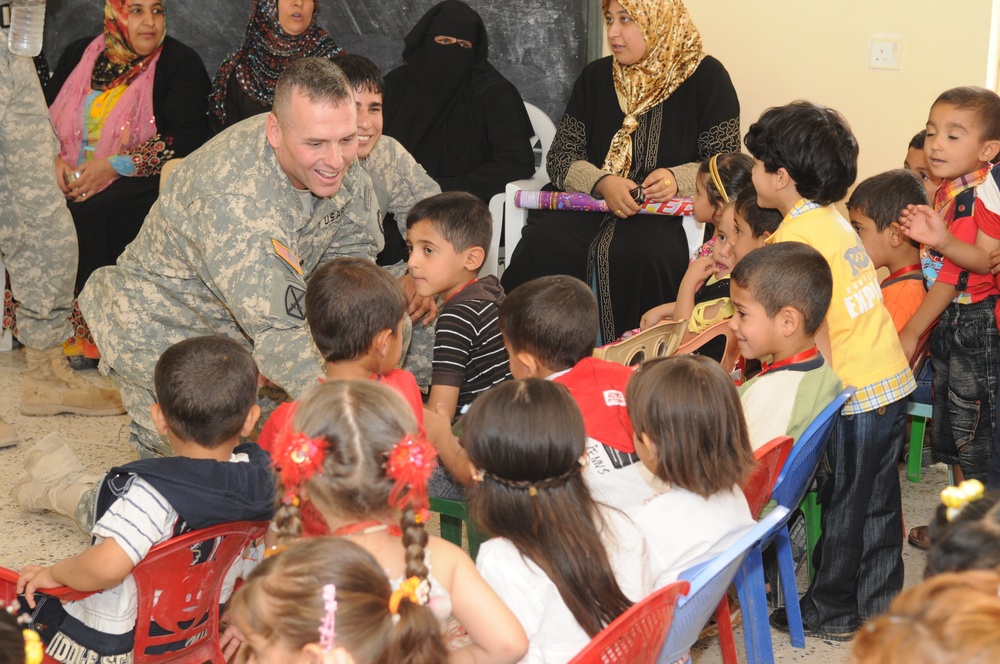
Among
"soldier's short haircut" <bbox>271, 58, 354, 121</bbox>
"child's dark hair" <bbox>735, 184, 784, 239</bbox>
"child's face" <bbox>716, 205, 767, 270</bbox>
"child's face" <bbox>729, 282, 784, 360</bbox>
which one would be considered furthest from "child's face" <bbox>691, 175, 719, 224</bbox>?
"soldier's short haircut" <bbox>271, 58, 354, 121</bbox>

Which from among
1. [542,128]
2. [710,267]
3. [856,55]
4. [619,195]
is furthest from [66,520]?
[856,55]

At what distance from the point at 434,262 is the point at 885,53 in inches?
88.4

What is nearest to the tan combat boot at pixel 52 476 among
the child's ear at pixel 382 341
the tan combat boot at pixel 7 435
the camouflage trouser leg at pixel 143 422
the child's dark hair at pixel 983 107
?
the camouflage trouser leg at pixel 143 422

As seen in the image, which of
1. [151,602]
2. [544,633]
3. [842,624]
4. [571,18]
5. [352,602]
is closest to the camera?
[352,602]

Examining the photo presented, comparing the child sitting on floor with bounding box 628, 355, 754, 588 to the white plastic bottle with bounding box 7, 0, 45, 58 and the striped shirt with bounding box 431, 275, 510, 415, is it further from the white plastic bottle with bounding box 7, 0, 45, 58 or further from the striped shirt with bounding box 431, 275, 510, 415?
the white plastic bottle with bounding box 7, 0, 45, 58

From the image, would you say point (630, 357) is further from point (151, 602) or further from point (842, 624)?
point (151, 602)

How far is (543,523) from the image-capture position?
66.7 inches

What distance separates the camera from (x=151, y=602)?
190 cm

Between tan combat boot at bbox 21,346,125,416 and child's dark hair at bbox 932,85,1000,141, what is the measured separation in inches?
126

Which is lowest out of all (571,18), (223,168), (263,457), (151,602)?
(151,602)

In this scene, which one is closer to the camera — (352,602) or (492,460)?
(352,602)

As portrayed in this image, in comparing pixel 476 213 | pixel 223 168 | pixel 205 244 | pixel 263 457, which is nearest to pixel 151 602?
pixel 263 457

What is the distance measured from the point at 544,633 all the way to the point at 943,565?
61 centimetres

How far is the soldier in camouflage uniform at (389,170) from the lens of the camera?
3568 mm
